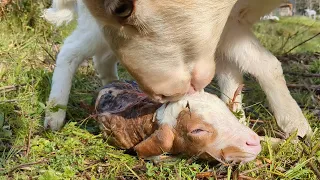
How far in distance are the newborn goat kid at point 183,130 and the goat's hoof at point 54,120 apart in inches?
14.0

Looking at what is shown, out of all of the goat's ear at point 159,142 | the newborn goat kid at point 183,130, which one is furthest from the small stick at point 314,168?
the goat's ear at point 159,142

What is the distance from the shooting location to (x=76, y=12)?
3.34 m

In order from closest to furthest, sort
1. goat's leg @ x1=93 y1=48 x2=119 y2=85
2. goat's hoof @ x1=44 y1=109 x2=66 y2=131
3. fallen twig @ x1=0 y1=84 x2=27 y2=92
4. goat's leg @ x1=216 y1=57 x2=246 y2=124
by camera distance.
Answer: goat's hoof @ x1=44 y1=109 x2=66 y2=131
goat's leg @ x1=216 y1=57 x2=246 y2=124
fallen twig @ x1=0 y1=84 x2=27 y2=92
goat's leg @ x1=93 y1=48 x2=119 y2=85

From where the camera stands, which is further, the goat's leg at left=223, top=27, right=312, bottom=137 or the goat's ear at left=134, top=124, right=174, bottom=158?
the goat's leg at left=223, top=27, right=312, bottom=137

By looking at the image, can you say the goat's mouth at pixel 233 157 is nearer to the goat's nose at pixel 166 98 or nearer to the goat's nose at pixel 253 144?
the goat's nose at pixel 253 144

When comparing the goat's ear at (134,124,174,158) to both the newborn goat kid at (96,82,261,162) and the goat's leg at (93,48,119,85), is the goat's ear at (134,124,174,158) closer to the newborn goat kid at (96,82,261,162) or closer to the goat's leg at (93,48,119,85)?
the newborn goat kid at (96,82,261,162)

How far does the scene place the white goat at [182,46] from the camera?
1.91m

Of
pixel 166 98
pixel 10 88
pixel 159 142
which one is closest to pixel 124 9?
pixel 166 98

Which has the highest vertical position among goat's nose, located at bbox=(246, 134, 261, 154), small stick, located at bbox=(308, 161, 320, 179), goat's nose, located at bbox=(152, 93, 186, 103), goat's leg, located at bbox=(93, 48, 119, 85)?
goat's nose, located at bbox=(152, 93, 186, 103)

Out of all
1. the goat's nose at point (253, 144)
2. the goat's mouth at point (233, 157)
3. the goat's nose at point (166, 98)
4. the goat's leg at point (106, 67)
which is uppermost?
the goat's nose at point (166, 98)

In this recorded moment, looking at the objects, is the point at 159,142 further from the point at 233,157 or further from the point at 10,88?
the point at 10,88

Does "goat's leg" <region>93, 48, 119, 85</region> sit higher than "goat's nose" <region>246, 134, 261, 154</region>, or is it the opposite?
"goat's leg" <region>93, 48, 119, 85</region>

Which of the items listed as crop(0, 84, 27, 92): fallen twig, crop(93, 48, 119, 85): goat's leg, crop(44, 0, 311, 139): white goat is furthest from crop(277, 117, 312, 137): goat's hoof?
crop(0, 84, 27, 92): fallen twig

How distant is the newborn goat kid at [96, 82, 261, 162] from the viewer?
6.69ft
